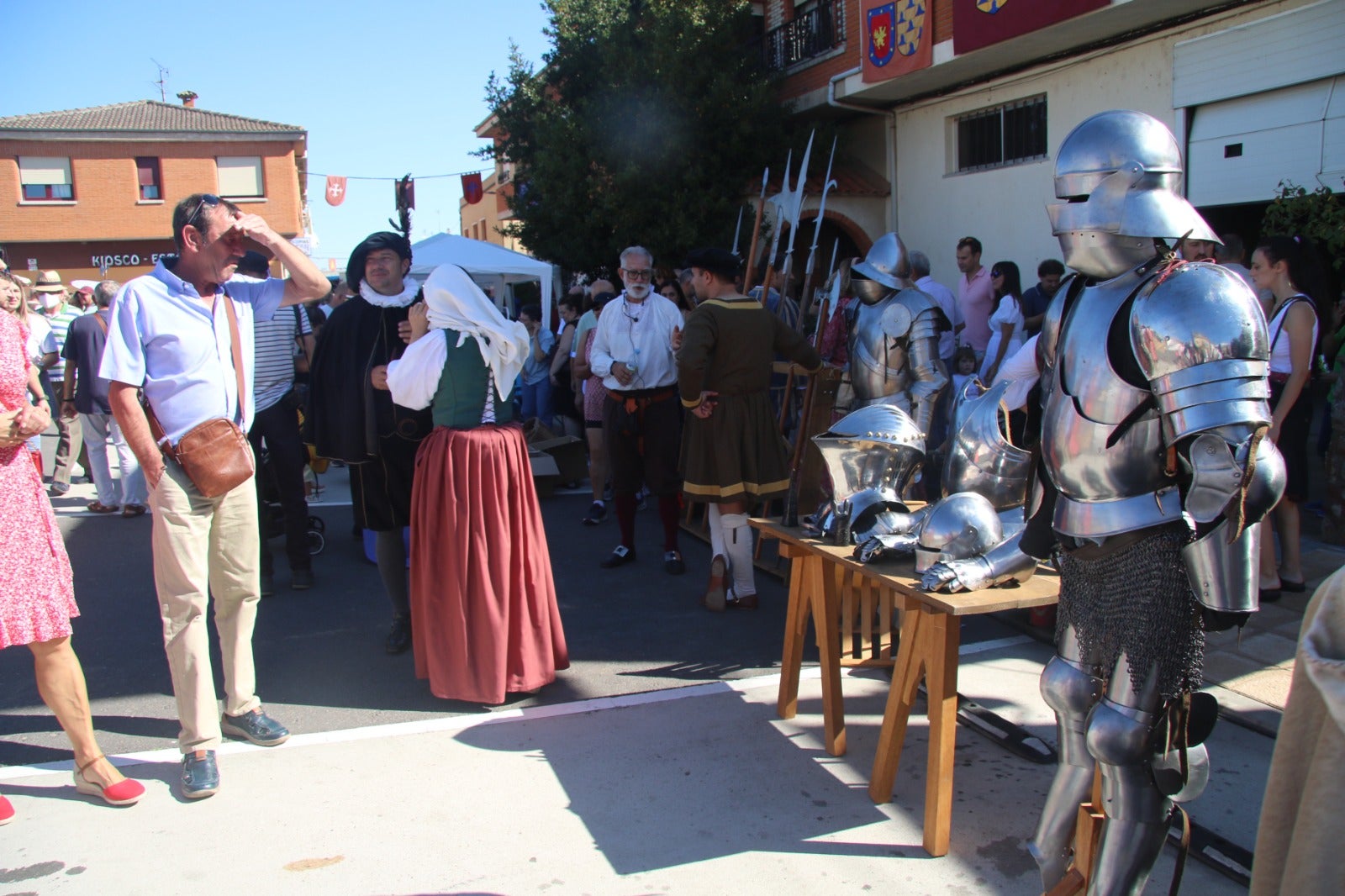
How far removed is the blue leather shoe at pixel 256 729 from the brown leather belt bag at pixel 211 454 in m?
0.95

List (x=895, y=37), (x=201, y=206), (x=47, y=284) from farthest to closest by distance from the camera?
(x=895, y=37) → (x=47, y=284) → (x=201, y=206)

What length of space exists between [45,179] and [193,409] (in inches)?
1420

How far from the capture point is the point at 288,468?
550cm

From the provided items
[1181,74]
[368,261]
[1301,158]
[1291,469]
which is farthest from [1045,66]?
[368,261]

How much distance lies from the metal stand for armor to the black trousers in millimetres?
4379

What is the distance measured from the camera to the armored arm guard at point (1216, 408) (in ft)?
6.32

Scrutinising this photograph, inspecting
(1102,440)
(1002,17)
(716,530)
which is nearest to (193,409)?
(716,530)

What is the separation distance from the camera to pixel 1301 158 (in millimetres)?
7590

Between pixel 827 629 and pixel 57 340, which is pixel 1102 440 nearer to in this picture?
pixel 827 629

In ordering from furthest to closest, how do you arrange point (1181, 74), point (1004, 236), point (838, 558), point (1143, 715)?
point (1004, 236) < point (1181, 74) < point (838, 558) < point (1143, 715)

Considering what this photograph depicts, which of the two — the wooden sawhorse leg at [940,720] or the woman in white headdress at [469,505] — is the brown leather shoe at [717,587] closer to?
the woman in white headdress at [469,505]

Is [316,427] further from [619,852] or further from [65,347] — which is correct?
[65,347]

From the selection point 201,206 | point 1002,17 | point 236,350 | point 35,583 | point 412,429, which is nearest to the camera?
point 35,583

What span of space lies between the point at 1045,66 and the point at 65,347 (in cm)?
923
